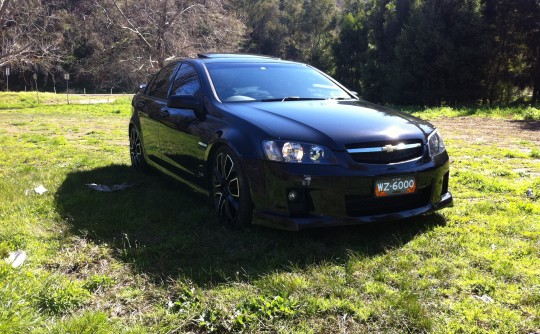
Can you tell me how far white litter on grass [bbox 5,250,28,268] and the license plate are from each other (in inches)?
101

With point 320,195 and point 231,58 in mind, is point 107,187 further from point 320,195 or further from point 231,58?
point 320,195

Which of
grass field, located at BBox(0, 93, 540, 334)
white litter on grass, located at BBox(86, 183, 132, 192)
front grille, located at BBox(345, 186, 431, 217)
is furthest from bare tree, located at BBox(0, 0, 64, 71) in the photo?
front grille, located at BBox(345, 186, 431, 217)

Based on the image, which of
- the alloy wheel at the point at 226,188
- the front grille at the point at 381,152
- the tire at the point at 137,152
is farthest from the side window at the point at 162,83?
the front grille at the point at 381,152

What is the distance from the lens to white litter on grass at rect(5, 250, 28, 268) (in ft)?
11.2

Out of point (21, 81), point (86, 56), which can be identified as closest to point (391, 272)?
point (86, 56)

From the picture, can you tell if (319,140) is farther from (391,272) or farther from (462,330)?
(462,330)

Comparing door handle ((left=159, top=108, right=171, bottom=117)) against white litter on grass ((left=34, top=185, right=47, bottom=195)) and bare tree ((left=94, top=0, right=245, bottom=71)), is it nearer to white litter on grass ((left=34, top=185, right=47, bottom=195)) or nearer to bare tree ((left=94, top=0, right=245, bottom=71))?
white litter on grass ((left=34, top=185, right=47, bottom=195))

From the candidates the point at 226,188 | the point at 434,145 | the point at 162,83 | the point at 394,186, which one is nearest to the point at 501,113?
the point at 162,83

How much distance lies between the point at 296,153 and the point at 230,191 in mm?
770

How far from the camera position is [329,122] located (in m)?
3.97

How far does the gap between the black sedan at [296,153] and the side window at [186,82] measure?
2 cm

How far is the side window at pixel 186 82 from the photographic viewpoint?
16.6 ft

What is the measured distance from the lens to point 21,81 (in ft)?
183

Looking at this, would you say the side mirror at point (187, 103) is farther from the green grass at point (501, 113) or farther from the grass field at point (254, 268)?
the green grass at point (501, 113)
